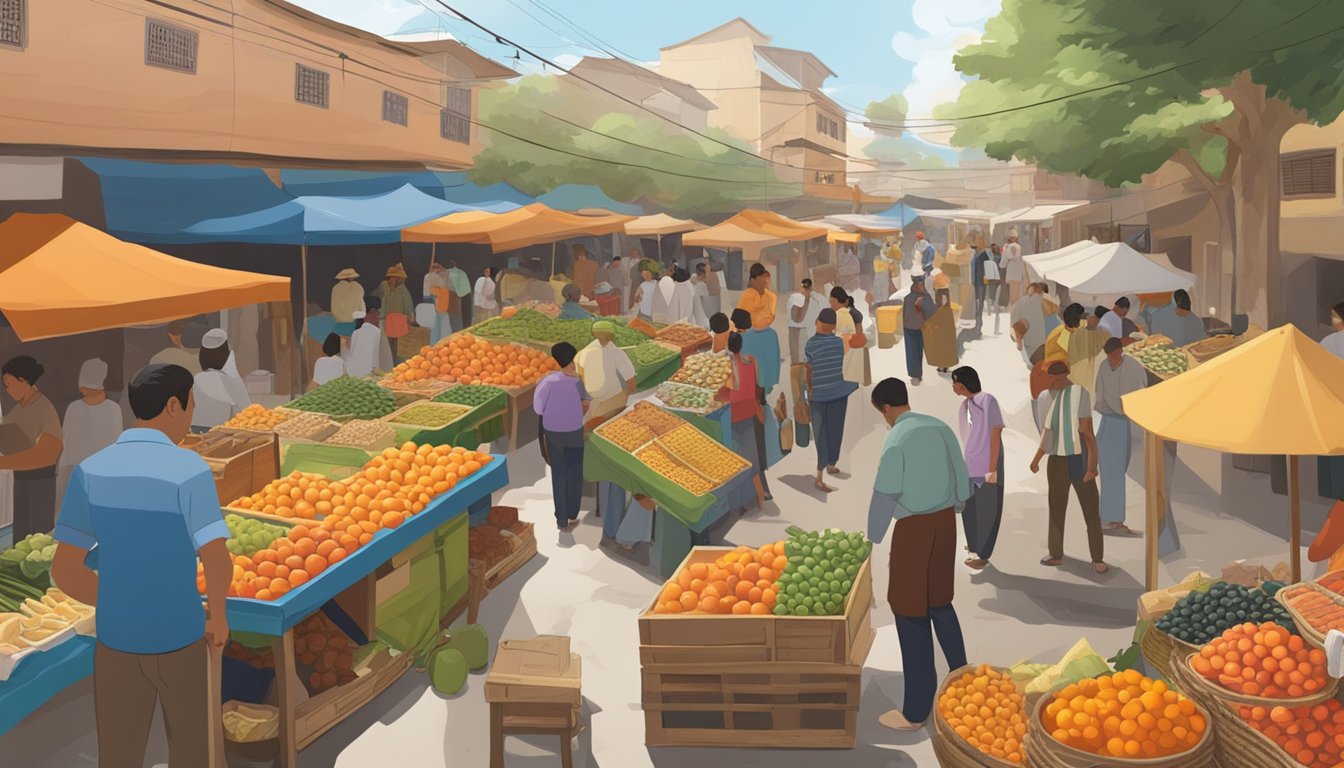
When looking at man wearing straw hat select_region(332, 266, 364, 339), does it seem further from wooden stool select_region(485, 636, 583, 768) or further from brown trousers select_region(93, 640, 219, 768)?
brown trousers select_region(93, 640, 219, 768)

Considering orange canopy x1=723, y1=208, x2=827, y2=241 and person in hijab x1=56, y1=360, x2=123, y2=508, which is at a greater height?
orange canopy x1=723, y1=208, x2=827, y2=241

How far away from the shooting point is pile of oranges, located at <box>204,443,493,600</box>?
6543 mm

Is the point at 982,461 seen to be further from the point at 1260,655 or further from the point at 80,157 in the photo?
the point at 80,157

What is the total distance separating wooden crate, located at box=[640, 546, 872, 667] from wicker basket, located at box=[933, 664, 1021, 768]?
0.65 m

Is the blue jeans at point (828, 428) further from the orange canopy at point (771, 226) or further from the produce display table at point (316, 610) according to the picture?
the orange canopy at point (771, 226)

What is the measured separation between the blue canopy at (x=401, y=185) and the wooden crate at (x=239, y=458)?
12645 millimetres

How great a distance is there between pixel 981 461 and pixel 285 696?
5.73 metres

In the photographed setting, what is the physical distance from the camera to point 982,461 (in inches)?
371

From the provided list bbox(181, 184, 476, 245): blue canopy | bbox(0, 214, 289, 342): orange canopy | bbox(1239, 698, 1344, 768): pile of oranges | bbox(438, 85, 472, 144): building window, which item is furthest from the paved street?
bbox(438, 85, 472, 144): building window

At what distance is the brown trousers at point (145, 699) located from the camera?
506cm

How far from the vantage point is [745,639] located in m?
6.54

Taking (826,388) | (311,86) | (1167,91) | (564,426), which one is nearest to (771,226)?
(311,86)

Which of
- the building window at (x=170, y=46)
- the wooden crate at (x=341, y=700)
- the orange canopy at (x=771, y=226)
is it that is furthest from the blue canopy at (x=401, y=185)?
the wooden crate at (x=341, y=700)

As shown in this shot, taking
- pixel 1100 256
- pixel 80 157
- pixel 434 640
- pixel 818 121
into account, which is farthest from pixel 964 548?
pixel 818 121
